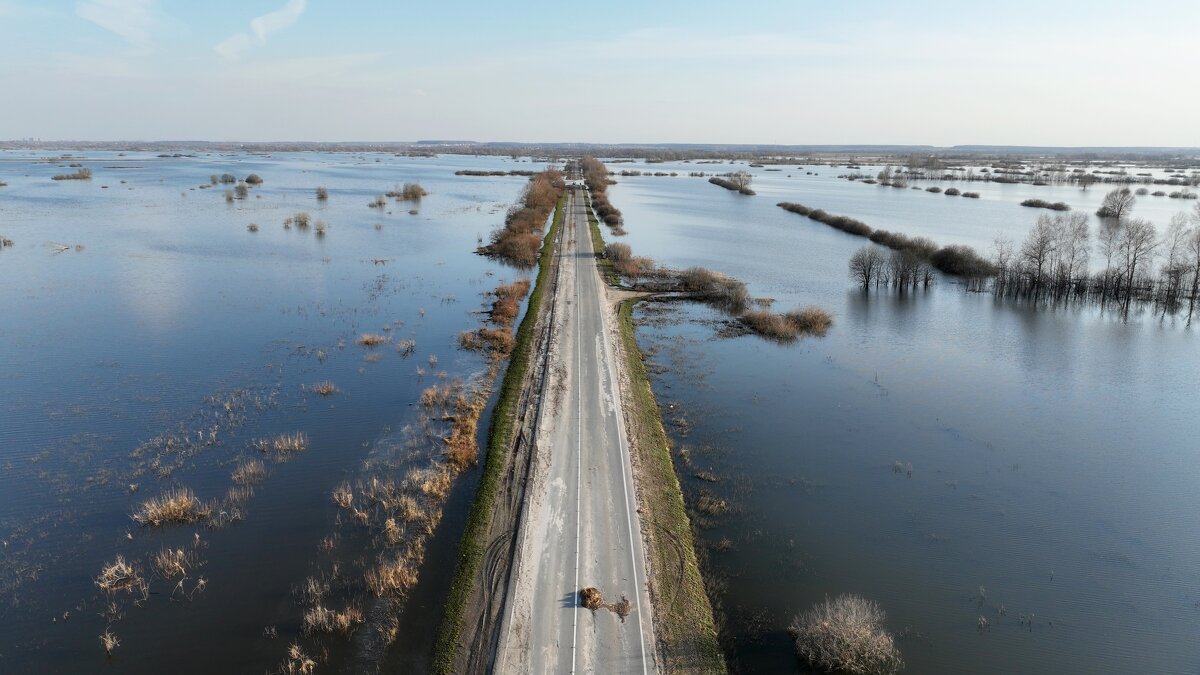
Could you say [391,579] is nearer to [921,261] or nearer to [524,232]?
[921,261]

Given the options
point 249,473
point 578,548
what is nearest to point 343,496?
point 249,473

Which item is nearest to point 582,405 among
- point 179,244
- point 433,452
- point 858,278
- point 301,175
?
point 433,452

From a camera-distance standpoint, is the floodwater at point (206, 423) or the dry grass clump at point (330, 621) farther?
the floodwater at point (206, 423)

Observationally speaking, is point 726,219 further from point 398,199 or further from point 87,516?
point 87,516

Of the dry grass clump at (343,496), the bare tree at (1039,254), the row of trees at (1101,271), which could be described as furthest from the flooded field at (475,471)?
the bare tree at (1039,254)

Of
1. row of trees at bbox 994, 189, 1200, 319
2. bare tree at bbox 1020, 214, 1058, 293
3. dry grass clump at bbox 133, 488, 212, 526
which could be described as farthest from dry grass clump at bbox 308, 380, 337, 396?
bare tree at bbox 1020, 214, 1058, 293

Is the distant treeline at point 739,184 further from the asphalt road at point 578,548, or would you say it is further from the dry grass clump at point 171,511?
the dry grass clump at point 171,511
